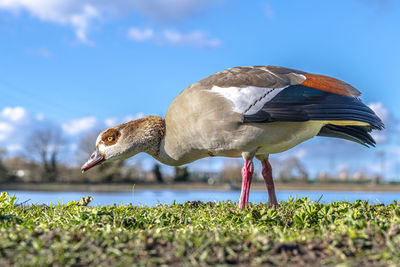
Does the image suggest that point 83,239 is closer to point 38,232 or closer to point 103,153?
point 38,232

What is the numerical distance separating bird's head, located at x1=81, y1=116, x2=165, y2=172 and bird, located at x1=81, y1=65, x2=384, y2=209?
0.05 meters

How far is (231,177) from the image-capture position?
67.0 m

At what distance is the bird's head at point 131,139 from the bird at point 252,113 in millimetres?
53

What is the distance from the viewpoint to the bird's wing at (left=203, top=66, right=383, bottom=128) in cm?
537

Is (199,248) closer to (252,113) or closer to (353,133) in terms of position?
(252,113)

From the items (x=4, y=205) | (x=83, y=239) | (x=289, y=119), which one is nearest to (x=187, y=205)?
(x=289, y=119)

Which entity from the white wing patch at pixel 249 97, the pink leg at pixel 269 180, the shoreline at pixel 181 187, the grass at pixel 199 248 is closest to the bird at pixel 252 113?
the white wing patch at pixel 249 97

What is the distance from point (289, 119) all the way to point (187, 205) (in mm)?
2486

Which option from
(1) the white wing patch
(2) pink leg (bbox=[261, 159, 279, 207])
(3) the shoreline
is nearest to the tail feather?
(2) pink leg (bbox=[261, 159, 279, 207])

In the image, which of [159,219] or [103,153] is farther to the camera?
[103,153]

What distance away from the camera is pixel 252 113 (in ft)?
17.8

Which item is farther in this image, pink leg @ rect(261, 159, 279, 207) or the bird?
pink leg @ rect(261, 159, 279, 207)

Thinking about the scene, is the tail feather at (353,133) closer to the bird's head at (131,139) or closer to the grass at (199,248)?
the grass at (199,248)

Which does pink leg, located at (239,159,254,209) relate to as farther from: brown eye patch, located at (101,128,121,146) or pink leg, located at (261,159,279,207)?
brown eye patch, located at (101,128,121,146)
